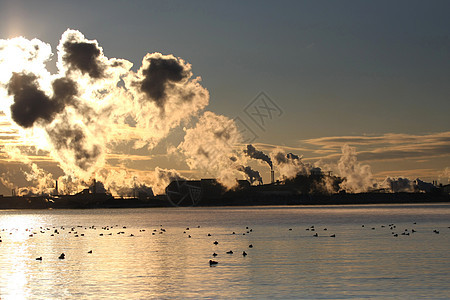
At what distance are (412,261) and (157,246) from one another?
130ft

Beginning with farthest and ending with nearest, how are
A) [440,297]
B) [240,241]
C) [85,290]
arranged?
[240,241] → [85,290] → [440,297]

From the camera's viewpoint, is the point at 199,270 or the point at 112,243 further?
the point at 112,243

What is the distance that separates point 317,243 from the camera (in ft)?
298

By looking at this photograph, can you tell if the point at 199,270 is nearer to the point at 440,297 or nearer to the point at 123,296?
the point at 123,296

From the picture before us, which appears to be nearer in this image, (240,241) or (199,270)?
(199,270)

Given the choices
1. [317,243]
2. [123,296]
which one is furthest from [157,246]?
[123,296]

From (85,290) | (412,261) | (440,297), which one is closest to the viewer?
(440,297)

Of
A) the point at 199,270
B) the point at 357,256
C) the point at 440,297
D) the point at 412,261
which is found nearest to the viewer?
the point at 440,297

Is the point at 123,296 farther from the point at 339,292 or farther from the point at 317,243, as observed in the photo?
the point at 317,243

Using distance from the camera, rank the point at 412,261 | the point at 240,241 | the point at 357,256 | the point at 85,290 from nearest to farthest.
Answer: the point at 85,290, the point at 412,261, the point at 357,256, the point at 240,241

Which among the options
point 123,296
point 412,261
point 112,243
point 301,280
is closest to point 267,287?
point 301,280

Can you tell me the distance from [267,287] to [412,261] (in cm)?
2260

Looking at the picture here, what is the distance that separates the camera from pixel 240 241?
97.6 meters

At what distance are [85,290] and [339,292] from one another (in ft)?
63.5
